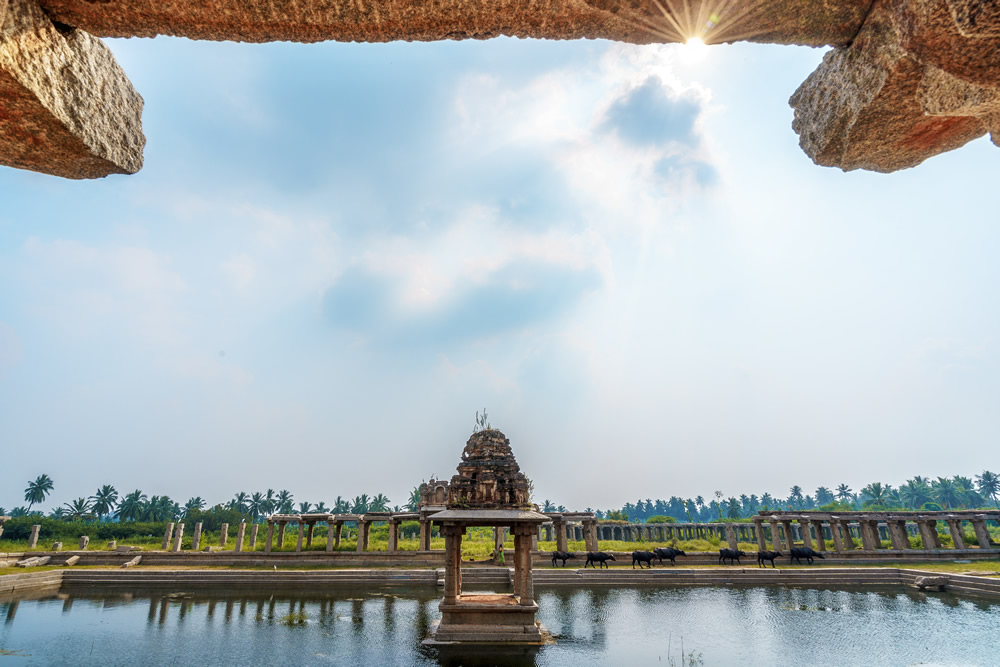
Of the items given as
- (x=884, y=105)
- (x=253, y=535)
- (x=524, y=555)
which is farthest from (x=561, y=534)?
(x=884, y=105)

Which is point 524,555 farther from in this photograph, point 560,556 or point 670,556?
point 670,556

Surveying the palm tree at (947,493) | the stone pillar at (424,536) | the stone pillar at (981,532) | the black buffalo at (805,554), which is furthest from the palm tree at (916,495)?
the stone pillar at (424,536)

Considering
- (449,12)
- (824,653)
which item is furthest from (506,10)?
(824,653)

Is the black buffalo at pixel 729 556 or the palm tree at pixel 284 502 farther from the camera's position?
the palm tree at pixel 284 502

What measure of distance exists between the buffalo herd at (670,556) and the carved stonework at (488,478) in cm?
928

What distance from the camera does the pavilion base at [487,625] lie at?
40.3ft

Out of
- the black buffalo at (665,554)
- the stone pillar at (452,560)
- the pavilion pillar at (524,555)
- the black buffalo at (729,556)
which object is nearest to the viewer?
the stone pillar at (452,560)

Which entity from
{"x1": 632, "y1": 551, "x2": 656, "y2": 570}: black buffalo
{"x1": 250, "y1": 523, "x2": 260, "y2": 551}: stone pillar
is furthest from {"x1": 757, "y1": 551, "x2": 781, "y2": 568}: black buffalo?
{"x1": 250, "y1": 523, "x2": 260, "y2": 551}: stone pillar

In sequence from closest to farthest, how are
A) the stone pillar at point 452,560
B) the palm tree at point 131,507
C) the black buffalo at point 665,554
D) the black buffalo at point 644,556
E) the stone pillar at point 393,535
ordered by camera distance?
the stone pillar at point 452,560
the black buffalo at point 644,556
the black buffalo at point 665,554
the stone pillar at point 393,535
the palm tree at point 131,507

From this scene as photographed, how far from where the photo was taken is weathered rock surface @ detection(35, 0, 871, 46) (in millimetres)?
2289

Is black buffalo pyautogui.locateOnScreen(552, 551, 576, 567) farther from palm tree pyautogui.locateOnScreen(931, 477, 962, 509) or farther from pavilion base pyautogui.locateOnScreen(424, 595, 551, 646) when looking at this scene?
palm tree pyautogui.locateOnScreen(931, 477, 962, 509)

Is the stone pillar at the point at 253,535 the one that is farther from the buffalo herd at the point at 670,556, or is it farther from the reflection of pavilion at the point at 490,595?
the reflection of pavilion at the point at 490,595

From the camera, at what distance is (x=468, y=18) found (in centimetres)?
239

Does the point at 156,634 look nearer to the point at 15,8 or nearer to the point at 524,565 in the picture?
the point at 524,565
